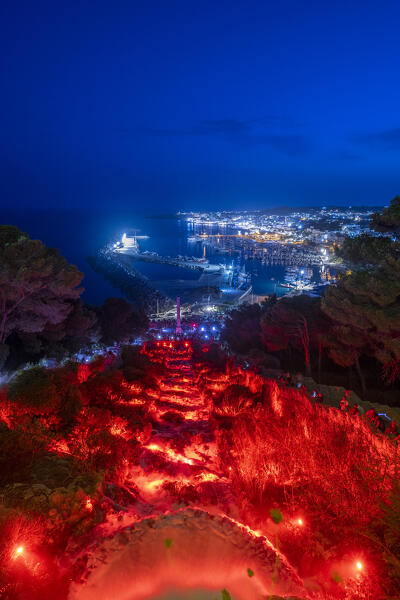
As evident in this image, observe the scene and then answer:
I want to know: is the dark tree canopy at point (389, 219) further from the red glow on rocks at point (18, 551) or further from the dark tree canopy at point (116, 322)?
the dark tree canopy at point (116, 322)

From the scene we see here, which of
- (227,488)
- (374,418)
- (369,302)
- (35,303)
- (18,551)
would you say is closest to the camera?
(18,551)

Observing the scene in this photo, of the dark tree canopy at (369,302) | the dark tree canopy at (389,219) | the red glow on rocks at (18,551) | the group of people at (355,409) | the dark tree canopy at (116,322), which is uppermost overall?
the dark tree canopy at (389,219)

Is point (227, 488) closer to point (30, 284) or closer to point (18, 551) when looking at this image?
point (18, 551)

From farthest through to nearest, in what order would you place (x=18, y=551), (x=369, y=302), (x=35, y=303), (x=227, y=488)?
(x=35, y=303), (x=369, y=302), (x=227, y=488), (x=18, y=551)

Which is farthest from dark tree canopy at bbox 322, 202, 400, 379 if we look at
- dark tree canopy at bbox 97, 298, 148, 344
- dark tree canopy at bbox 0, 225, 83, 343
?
dark tree canopy at bbox 97, 298, 148, 344

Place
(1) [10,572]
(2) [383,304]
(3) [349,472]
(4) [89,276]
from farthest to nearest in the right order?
(4) [89,276]
(2) [383,304]
(3) [349,472]
(1) [10,572]

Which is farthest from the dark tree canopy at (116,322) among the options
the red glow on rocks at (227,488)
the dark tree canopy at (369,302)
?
the dark tree canopy at (369,302)

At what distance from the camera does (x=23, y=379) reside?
6664mm

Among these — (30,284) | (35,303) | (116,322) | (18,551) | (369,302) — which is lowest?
(116,322)

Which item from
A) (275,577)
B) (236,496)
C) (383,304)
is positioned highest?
(383,304)

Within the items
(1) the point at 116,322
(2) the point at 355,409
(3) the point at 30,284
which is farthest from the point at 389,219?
(1) the point at 116,322

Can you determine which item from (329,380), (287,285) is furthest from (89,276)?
(329,380)

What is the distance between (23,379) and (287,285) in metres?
46.8

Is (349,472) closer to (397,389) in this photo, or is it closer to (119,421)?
(119,421)
